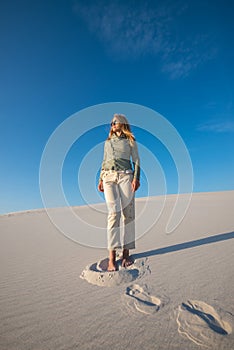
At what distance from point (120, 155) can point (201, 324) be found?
2212 mm

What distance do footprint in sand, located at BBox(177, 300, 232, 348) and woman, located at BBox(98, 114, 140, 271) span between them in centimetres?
124

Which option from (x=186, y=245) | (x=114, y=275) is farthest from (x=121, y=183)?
(x=186, y=245)

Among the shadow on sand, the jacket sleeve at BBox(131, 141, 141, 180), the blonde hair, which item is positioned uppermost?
the blonde hair

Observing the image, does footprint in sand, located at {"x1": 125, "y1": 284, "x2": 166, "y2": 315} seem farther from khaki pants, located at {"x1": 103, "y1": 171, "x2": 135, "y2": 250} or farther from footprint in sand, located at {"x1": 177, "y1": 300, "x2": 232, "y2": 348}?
khaki pants, located at {"x1": 103, "y1": 171, "x2": 135, "y2": 250}

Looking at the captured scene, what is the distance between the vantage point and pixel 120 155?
121 inches

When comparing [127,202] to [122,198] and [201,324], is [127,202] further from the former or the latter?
[201,324]

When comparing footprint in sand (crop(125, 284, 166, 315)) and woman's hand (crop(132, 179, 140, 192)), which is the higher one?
woman's hand (crop(132, 179, 140, 192))

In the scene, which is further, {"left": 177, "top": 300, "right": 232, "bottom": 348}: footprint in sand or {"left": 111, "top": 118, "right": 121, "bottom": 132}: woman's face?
{"left": 111, "top": 118, "right": 121, "bottom": 132}: woman's face

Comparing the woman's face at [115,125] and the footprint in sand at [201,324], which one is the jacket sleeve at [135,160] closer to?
the woman's face at [115,125]

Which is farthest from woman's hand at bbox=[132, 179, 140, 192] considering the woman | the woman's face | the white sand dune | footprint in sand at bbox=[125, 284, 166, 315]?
footprint in sand at bbox=[125, 284, 166, 315]

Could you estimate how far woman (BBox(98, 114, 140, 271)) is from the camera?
112 inches

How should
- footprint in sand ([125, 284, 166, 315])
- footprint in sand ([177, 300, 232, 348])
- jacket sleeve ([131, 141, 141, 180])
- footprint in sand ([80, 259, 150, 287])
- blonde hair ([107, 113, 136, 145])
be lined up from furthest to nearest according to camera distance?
blonde hair ([107, 113, 136, 145]), jacket sleeve ([131, 141, 141, 180]), footprint in sand ([80, 259, 150, 287]), footprint in sand ([125, 284, 166, 315]), footprint in sand ([177, 300, 232, 348])

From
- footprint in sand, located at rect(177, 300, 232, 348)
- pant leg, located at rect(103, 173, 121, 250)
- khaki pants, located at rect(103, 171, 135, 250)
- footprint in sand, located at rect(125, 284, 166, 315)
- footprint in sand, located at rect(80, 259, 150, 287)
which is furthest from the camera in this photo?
khaki pants, located at rect(103, 171, 135, 250)

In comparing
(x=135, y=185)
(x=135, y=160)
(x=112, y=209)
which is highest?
(x=135, y=160)
